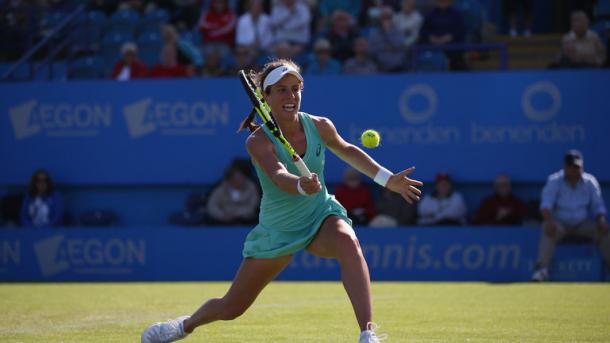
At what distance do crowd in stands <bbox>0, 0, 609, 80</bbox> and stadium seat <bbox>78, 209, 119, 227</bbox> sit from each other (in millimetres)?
2258

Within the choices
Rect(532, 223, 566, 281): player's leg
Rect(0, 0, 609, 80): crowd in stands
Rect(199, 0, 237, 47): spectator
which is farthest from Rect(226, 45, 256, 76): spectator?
Rect(532, 223, 566, 281): player's leg

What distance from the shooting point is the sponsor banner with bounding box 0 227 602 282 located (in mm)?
15422

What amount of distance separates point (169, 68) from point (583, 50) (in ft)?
21.7

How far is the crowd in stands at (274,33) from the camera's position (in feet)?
55.6

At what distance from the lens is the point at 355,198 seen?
16438mm

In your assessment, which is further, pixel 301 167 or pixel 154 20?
pixel 154 20

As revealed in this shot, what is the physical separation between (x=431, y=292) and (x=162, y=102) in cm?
659

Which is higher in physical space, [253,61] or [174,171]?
[253,61]

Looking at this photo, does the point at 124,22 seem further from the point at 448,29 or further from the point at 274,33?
the point at 448,29

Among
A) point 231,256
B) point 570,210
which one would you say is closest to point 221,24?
point 231,256

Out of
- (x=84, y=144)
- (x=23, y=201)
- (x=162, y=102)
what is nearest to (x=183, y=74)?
(x=162, y=102)

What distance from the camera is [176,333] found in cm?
715

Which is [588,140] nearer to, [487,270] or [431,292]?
[487,270]

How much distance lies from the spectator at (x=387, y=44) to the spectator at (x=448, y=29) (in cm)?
49
